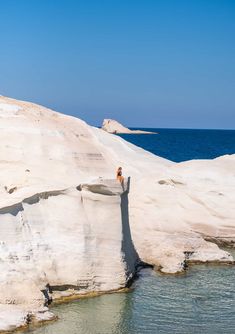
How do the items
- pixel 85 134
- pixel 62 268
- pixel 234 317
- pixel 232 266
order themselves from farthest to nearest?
1. pixel 85 134
2. pixel 232 266
3. pixel 62 268
4. pixel 234 317

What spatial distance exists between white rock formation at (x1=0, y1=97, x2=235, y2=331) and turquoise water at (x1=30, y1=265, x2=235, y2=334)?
69 centimetres

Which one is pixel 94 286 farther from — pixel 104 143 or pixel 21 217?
pixel 104 143

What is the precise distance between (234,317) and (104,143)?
13.1 meters

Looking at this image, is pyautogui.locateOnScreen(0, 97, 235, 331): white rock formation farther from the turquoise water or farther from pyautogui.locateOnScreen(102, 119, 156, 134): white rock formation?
pyautogui.locateOnScreen(102, 119, 156, 134): white rock formation

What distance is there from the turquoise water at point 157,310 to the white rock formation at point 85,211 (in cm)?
69

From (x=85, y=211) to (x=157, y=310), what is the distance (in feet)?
13.2

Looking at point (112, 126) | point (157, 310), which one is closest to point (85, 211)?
point (157, 310)

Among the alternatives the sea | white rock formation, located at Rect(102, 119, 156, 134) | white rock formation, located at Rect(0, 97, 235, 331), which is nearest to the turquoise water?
the sea

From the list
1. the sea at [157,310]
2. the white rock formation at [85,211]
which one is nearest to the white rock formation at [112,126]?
the white rock formation at [85,211]

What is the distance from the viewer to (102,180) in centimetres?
2197

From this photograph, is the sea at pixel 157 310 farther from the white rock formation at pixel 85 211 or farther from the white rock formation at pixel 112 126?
the white rock formation at pixel 112 126

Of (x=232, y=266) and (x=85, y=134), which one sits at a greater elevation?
(x=85, y=134)

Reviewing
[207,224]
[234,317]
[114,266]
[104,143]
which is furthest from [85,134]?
[234,317]

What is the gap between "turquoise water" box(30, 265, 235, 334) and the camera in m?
18.7
